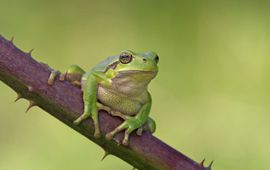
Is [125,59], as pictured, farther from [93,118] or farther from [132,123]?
[93,118]

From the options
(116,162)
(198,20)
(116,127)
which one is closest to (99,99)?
(116,127)

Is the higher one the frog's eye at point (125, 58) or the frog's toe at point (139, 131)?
the frog's eye at point (125, 58)

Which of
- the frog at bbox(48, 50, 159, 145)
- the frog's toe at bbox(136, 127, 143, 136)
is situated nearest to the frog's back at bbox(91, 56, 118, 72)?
the frog at bbox(48, 50, 159, 145)

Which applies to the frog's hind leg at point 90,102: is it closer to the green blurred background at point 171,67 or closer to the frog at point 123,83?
the frog at point 123,83

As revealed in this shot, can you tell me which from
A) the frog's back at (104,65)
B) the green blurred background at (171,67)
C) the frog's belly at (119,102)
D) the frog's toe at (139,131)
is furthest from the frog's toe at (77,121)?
the green blurred background at (171,67)

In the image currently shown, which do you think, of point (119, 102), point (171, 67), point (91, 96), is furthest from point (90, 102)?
point (171, 67)

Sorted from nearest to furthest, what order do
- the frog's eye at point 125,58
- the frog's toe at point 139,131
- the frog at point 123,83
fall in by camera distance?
1. the frog's toe at point 139,131
2. the frog at point 123,83
3. the frog's eye at point 125,58
